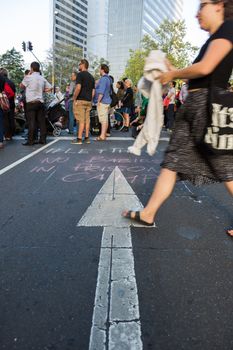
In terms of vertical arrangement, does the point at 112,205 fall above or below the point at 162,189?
below

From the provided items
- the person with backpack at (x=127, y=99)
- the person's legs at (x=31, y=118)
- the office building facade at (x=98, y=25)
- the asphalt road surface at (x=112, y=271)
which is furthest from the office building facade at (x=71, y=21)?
the asphalt road surface at (x=112, y=271)

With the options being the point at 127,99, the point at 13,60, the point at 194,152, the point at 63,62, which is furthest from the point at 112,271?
the point at 13,60

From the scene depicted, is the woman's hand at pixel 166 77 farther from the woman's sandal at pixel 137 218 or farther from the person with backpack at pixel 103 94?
the person with backpack at pixel 103 94

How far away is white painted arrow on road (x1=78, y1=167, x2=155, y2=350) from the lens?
168 cm

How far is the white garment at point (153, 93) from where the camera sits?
2768 millimetres

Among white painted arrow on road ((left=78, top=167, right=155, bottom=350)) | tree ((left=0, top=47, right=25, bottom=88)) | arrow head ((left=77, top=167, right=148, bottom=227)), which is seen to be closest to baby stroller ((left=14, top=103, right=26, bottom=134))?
arrow head ((left=77, top=167, right=148, bottom=227))

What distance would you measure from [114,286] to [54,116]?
8.96 m

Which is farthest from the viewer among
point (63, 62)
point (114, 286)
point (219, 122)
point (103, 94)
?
point (63, 62)

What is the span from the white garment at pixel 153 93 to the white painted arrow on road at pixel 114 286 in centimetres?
82

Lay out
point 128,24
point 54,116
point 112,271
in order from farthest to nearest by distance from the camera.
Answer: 1. point 128,24
2. point 54,116
3. point 112,271

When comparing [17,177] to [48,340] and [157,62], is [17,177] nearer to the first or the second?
[157,62]

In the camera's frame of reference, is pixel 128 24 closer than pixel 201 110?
No

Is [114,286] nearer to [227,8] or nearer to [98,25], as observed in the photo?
[227,8]

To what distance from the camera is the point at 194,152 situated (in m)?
2.72
